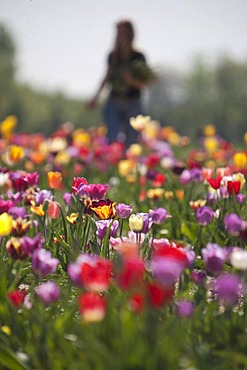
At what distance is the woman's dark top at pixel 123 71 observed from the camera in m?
7.48

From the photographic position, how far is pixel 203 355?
1.86 m

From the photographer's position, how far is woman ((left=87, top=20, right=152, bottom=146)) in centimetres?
749

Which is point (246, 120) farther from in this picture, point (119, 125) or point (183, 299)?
point (183, 299)

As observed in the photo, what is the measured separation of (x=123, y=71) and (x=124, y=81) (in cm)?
16

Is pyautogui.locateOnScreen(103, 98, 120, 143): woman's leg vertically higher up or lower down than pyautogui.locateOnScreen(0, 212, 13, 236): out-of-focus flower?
lower down

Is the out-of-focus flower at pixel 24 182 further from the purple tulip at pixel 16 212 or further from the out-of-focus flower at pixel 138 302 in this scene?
the out-of-focus flower at pixel 138 302

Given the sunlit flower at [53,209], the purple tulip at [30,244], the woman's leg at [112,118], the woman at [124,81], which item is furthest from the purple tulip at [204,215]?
the woman's leg at [112,118]

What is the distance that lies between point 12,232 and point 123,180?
11.6 feet

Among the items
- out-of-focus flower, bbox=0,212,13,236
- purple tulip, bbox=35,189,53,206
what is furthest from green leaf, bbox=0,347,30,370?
purple tulip, bbox=35,189,53,206

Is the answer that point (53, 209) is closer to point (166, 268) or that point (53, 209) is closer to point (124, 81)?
point (166, 268)

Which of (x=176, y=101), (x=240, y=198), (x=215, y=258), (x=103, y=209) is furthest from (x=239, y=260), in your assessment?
(x=176, y=101)

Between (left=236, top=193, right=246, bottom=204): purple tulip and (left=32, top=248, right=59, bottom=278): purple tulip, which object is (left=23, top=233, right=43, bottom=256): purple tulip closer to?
(left=32, top=248, right=59, bottom=278): purple tulip

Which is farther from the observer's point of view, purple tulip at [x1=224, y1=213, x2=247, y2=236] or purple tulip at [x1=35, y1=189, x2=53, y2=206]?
purple tulip at [x1=35, y1=189, x2=53, y2=206]

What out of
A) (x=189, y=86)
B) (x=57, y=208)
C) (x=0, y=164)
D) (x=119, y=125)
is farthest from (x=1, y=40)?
(x=57, y=208)
